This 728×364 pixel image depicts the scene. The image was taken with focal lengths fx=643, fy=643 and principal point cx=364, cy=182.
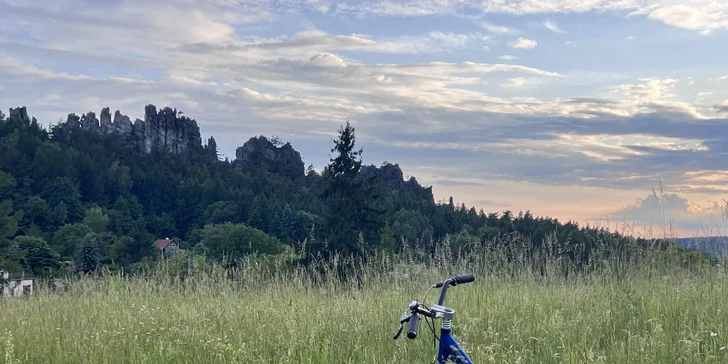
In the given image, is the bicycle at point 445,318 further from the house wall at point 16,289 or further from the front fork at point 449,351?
the house wall at point 16,289

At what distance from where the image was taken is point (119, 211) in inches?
2948

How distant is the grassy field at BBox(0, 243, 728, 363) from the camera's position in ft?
16.4

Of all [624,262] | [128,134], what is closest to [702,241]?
[624,262]

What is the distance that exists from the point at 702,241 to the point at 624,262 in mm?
1060

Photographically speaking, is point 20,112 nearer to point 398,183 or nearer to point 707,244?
point 398,183

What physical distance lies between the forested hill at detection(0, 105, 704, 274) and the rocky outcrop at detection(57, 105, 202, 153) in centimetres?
25

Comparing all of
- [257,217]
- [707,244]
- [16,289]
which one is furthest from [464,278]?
[257,217]

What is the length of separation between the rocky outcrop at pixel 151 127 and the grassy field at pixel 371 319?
403ft

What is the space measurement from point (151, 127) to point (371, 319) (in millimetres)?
130110

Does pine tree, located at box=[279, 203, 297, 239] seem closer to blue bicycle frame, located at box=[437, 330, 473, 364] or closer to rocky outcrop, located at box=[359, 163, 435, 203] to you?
rocky outcrop, located at box=[359, 163, 435, 203]

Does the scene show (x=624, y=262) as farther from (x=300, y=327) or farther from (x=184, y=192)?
(x=184, y=192)

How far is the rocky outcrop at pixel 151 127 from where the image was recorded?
12519 centimetres

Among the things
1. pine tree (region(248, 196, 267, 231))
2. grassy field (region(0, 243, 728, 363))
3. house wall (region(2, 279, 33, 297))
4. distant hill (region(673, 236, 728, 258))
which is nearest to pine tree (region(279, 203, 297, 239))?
pine tree (region(248, 196, 267, 231))

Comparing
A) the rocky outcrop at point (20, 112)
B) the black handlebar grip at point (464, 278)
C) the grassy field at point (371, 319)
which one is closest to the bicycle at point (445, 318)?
the black handlebar grip at point (464, 278)
